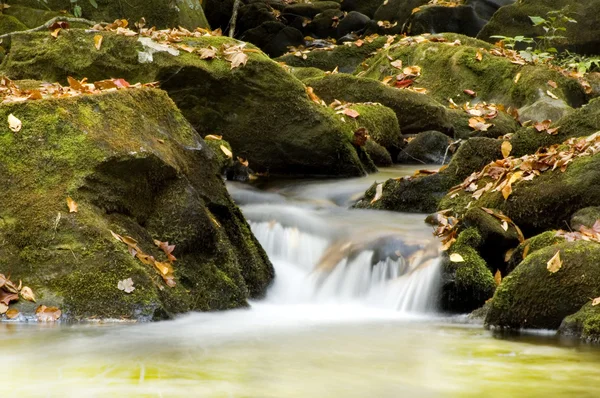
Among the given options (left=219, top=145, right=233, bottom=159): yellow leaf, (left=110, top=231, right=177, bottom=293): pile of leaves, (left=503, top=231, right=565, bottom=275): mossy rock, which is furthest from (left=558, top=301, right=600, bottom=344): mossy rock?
(left=219, top=145, right=233, bottom=159): yellow leaf

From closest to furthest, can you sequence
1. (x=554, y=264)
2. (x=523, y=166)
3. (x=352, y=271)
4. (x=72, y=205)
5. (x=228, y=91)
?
(x=554, y=264)
(x=72, y=205)
(x=352, y=271)
(x=523, y=166)
(x=228, y=91)

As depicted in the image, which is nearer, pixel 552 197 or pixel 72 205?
pixel 72 205

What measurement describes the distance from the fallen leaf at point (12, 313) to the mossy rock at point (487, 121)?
291 inches

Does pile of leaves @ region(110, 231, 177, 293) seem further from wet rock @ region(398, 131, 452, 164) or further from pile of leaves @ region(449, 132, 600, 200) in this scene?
wet rock @ region(398, 131, 452, 164)

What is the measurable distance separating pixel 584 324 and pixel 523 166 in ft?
8.29

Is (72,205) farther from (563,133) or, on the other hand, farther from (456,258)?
(563,133)

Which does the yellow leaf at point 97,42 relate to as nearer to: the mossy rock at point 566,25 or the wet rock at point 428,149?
the wet rock at point 428,149

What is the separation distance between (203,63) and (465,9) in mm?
11136

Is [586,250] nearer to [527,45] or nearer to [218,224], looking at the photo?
[218,224]

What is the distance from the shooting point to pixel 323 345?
496 cm

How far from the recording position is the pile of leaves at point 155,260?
5.62 m

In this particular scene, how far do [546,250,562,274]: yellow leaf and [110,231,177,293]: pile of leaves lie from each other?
8.14 ft

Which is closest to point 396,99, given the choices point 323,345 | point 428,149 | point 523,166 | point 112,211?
point 428,149

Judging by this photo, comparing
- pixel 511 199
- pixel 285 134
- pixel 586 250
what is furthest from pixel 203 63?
pixel 586 250
